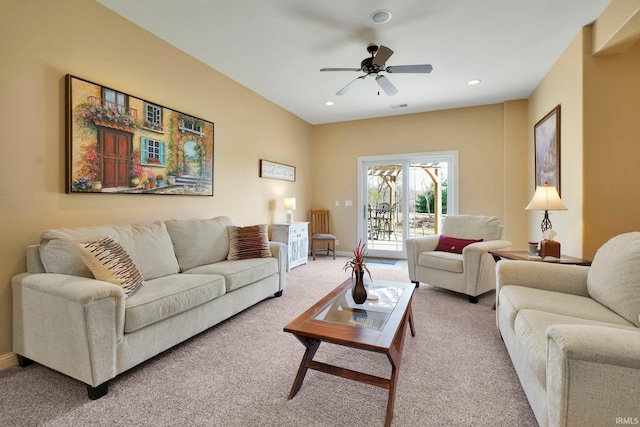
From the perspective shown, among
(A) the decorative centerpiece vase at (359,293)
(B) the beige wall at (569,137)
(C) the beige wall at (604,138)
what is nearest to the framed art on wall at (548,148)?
(B) the beige wall at (569,137)

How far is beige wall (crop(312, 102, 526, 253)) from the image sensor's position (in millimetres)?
4812

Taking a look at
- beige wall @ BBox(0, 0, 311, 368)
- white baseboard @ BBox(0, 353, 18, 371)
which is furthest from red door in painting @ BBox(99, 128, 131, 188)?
white baseboard @ BBox(0, 353, 18, 371)

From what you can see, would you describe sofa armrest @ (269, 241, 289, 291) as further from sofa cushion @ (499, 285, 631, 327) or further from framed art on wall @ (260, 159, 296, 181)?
sofa cushion @ (499, 285, 631, 327)

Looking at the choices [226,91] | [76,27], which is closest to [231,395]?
[76,27]

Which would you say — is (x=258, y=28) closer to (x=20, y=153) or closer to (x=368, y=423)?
(x=20, y=153)

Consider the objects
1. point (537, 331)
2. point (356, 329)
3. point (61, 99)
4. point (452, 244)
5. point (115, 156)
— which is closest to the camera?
point (537, 331)

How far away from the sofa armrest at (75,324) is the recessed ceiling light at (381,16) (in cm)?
290

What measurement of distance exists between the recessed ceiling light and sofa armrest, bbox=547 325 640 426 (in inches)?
105

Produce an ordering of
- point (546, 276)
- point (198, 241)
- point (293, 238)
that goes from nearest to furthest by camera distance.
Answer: point (546, 276), point (198, 241), point (293, 238)

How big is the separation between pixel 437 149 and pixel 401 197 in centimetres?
109

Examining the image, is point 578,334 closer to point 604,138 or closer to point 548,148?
point 604,138

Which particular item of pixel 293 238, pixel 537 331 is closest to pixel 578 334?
pixel 537 331

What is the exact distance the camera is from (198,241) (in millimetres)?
2934

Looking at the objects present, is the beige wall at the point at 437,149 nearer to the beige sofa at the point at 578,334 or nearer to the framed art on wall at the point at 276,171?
the framed art on wall at the point at 276,171
